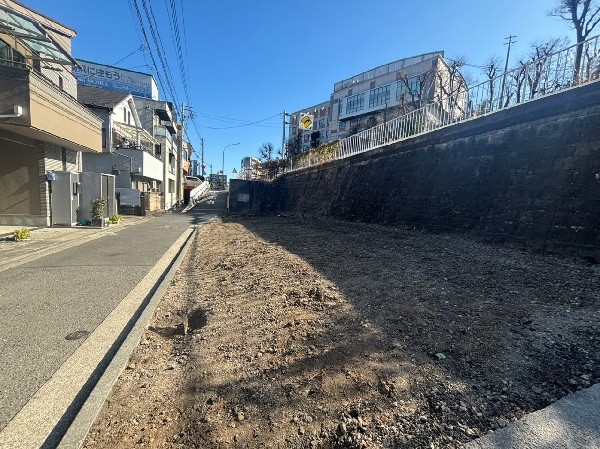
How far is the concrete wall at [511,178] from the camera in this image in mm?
5430

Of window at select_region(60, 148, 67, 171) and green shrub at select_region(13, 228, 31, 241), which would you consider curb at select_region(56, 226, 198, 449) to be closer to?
green shrub at select_region(13, 228, 31, 241)

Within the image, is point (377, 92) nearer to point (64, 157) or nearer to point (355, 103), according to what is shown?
point (355, 103)

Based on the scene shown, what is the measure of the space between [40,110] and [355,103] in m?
40.9

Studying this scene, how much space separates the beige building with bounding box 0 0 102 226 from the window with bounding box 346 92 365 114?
3665 centimetres

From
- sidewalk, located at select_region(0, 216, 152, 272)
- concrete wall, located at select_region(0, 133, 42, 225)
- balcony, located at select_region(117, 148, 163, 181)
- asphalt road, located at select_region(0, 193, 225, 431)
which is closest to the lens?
asphalt road, located at select_region(0, 193, 225, 431)

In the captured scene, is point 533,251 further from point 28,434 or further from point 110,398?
point 28,434

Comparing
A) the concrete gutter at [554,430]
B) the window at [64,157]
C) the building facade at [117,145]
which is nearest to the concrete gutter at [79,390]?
the concrete gutter at [554,430]

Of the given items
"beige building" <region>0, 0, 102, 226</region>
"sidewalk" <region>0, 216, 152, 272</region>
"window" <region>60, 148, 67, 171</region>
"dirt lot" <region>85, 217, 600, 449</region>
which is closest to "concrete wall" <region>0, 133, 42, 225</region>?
"beige building" <region>0, 0, 102, 226</region>

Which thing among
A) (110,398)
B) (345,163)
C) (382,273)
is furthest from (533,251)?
(345,163)

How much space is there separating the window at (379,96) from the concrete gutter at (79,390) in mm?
41427

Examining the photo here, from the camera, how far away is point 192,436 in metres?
2.01

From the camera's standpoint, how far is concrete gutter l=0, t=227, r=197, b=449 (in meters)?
2.00

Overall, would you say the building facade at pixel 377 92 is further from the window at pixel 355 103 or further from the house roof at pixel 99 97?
the house roof at pixel 99 97

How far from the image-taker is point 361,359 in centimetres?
264
